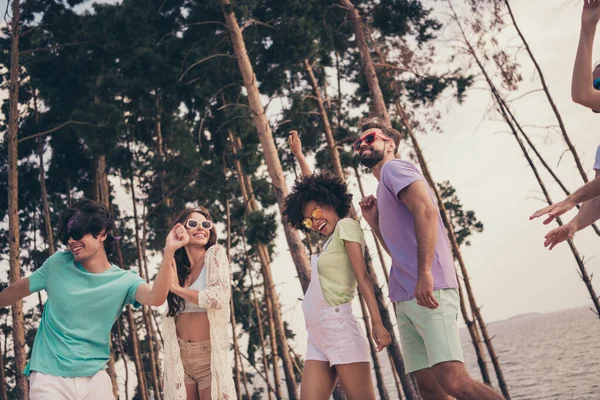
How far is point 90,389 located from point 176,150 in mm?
18046

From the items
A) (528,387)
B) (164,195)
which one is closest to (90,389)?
(164,195)

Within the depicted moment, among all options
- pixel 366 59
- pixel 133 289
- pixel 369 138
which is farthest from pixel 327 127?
pixel 133 289

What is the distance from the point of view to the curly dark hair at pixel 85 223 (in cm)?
346

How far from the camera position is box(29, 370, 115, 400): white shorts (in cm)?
300

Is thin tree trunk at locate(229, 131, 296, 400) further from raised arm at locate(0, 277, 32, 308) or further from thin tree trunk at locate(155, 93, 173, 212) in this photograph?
raised arm at locate(0, 277, 32, 308)

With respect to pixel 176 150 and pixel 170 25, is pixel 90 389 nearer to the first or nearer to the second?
pixel 170 25

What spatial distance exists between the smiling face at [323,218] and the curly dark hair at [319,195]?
0.03 m

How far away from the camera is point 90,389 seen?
311cm

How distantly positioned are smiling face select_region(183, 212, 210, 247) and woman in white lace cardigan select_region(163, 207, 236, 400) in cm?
11

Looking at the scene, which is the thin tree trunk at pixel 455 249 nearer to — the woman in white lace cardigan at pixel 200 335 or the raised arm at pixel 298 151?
the raised arm at pixel 298 151

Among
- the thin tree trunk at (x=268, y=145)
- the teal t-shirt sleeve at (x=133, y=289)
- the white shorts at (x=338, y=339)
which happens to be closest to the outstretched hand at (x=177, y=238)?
the teal t-shirt sleeve at (x=133, y=289)

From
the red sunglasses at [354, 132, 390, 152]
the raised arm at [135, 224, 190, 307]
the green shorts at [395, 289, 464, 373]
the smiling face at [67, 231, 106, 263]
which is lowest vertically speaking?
the green shorts at [395, 289, 464, 373]

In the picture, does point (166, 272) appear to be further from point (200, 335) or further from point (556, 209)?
point (556, 209)

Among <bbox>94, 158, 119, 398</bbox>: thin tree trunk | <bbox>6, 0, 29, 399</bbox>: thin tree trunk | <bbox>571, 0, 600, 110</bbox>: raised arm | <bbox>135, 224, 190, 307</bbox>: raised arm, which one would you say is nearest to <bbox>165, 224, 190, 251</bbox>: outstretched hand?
<bbox>135, 224, 190, 307</bbox>: raised arm
